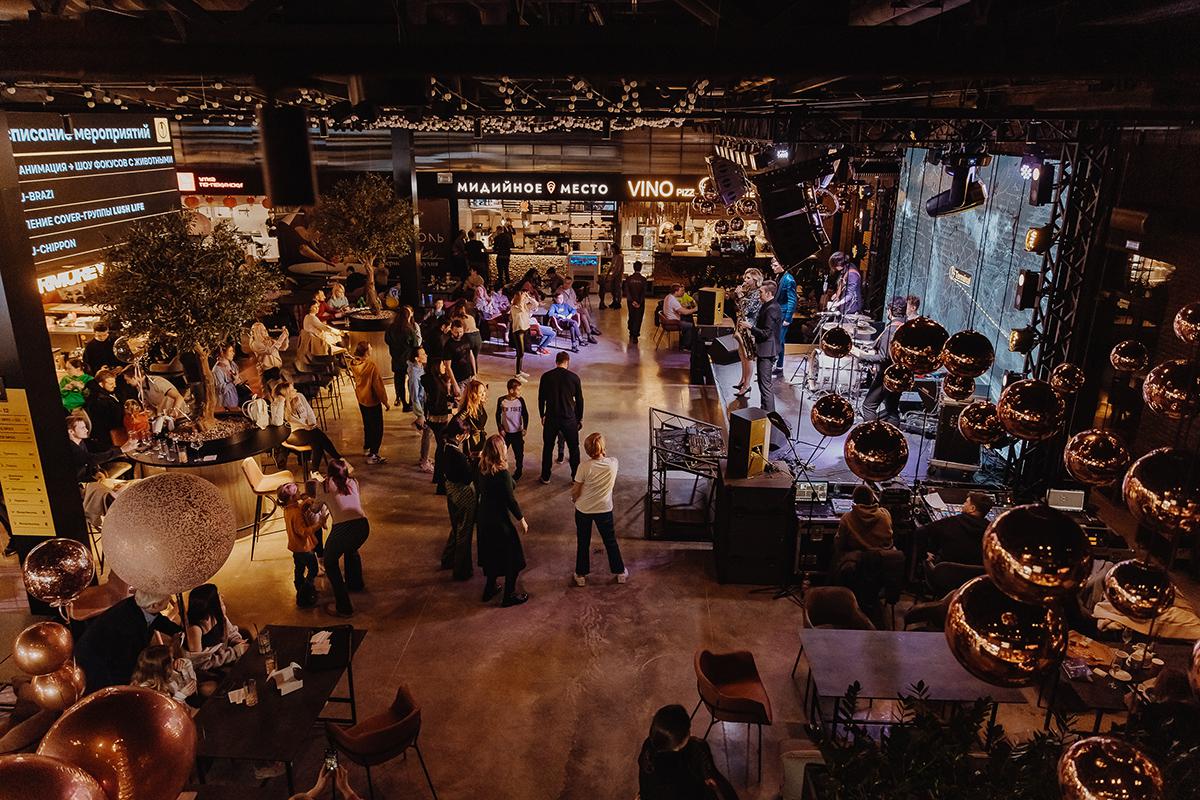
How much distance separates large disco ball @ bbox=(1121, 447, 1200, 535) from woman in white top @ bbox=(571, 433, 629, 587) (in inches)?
145

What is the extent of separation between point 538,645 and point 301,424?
3837 millimetres

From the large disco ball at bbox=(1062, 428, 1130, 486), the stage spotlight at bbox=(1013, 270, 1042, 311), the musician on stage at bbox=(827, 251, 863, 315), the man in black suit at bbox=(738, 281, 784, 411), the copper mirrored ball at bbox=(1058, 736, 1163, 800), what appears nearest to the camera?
the copper mirrored ball at bbox=(1058, 736, 1163, 800)

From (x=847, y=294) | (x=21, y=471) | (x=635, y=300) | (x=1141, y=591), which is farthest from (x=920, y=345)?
(x=635, y=300)

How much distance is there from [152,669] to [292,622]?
187 cm

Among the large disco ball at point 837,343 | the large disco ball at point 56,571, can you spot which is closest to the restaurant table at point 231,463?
the large disco ball at point 56,571

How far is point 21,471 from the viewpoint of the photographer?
593 centimetres

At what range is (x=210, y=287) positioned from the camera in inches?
271

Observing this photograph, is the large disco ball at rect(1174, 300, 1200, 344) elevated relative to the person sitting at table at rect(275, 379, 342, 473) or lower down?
elevated

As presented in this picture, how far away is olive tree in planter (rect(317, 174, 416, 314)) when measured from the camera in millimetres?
12336

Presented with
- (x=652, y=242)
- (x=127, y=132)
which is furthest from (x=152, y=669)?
(x=652, y=242)

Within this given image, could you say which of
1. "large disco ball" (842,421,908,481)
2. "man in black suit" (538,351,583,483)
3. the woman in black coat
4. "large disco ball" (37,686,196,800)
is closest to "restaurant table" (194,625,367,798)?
the woman in black coat

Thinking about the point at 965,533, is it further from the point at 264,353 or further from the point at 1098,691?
the point at 264,353

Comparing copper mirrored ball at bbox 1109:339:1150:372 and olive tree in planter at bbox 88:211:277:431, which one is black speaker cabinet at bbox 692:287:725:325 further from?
copper mirrored ball at bbox 1109:339:1150:372

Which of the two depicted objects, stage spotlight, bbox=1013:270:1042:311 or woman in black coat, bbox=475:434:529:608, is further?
stage spotlight, bbox=1013:270:1042:311
